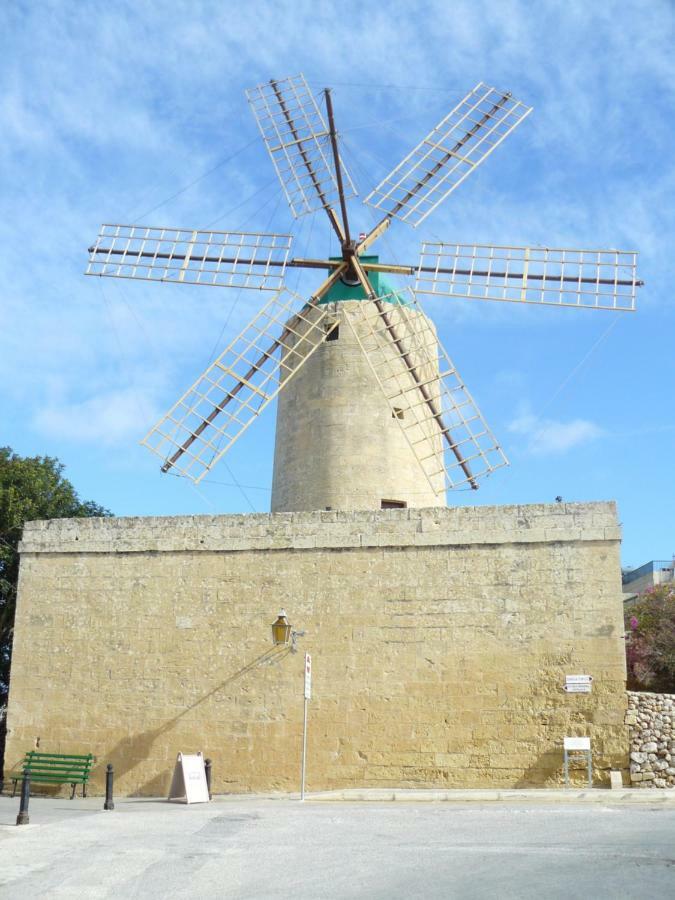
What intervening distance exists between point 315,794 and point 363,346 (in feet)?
21.8

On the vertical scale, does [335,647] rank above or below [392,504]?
below

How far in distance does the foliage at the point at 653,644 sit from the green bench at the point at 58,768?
8.89m

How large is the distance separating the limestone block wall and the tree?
425 centimetres

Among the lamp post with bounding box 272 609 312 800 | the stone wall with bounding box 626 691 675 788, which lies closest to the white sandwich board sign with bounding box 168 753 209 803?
the lamp post with bounding box 272 609 312 800

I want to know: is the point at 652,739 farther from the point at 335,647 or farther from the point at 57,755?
the point at 57,755

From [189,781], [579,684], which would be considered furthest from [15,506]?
[579,684]

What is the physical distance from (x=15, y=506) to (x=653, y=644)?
37.7ft

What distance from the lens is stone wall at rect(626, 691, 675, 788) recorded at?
11.0 metres

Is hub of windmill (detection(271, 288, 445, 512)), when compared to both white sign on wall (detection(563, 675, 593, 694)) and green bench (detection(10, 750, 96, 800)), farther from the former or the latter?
green bench (detection(10, 750, 96, 800))

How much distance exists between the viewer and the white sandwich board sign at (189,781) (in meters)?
11.0

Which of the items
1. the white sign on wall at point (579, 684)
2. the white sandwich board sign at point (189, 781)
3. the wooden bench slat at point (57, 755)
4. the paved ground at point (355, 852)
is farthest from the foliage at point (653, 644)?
the wooden bench slat at point (57, 755)

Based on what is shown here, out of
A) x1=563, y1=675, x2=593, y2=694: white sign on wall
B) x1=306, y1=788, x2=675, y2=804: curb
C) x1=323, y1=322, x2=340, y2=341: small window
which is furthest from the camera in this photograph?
x1=323, y1=322, x2=340, y2=341: small window

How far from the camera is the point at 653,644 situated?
16062mm

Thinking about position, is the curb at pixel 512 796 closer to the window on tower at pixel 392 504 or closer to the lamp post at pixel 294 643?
the lamp post at pixel 294 643
